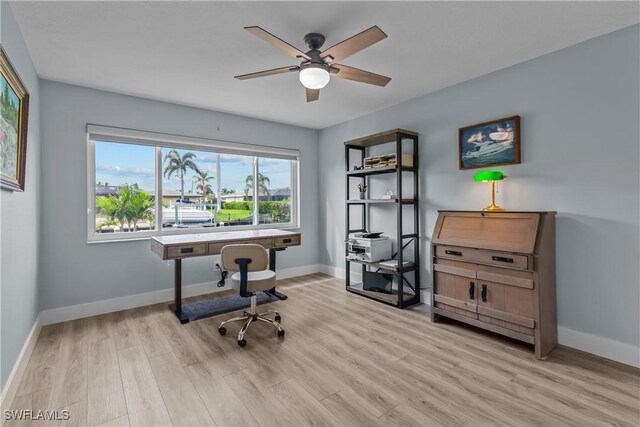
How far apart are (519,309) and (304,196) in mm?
3489

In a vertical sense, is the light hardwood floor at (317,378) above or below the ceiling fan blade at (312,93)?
below

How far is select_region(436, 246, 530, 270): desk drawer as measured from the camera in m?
2.52

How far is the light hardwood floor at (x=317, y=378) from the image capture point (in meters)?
1.81

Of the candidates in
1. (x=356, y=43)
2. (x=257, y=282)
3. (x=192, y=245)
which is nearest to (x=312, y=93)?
(x=356, y=43)

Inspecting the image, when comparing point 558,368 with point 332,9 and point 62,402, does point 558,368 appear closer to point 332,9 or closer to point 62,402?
point 332,9

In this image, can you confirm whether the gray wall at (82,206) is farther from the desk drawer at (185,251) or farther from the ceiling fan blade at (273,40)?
the ceiling fan blade at (273,40)

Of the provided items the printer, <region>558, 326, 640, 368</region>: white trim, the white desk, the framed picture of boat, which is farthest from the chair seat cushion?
<region>558, 326, 640, 368</region>: white trim

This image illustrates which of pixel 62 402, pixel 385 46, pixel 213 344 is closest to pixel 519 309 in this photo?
pixel 385 46

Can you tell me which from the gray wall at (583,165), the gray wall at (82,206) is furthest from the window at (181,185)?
the gray wall at (583,165)

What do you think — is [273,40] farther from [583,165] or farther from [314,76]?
[583,165]

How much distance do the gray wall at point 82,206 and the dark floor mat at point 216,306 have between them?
Answer: 1.61 ft

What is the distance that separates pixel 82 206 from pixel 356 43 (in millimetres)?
3324

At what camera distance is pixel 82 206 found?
11.1 feet

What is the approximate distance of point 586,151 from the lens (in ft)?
8.34
